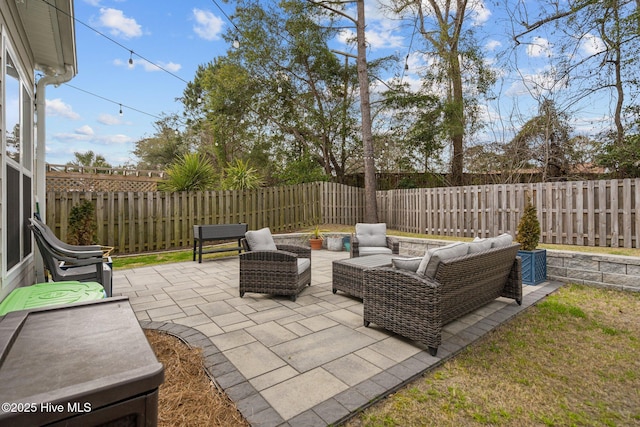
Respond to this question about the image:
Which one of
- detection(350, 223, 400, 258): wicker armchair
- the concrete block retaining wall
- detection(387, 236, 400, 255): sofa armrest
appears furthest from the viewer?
detection(387, 236, 400, 255): sofa armrest

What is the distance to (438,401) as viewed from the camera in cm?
189

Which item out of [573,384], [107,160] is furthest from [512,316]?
[107,160]

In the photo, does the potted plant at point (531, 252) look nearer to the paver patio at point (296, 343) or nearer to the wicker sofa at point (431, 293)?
the paver patio at point (296, 343)

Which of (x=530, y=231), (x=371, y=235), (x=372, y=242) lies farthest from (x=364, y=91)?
(x=530, y=231)

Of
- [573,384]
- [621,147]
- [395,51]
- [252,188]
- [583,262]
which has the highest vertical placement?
[395,51]

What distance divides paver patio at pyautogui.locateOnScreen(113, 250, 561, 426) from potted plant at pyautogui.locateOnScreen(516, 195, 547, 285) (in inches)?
7.3

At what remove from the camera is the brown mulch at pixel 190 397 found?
1.68 m

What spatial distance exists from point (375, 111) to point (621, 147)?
22.6 feet

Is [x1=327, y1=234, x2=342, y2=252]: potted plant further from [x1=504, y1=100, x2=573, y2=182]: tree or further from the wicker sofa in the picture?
[x1=504, y1=100, x2=573, y2=182]: tree

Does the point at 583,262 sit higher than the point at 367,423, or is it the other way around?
the point at 583,262

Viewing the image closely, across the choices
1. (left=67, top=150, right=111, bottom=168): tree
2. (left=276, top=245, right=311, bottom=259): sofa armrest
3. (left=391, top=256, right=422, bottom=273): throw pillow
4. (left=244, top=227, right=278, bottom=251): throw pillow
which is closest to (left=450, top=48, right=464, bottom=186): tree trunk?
(left=276, top=245, right=311, bottom=259): sofa armrest

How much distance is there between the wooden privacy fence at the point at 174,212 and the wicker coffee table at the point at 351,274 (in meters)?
5.28

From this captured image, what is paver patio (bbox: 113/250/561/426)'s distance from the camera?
1.86 meters

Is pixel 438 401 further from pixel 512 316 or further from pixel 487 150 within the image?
pixel 487 150
